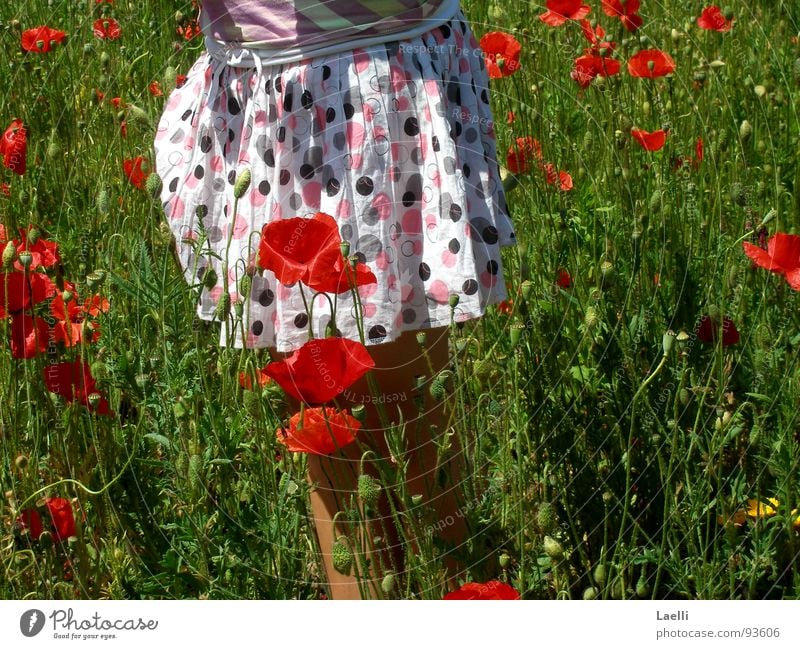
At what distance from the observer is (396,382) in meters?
1.24

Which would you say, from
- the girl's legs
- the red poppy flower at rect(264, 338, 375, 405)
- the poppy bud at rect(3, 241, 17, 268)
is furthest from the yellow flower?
the poppy bud at rect(3, 241, 17, 268)

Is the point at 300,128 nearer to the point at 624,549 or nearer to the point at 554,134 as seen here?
the point at 624,549

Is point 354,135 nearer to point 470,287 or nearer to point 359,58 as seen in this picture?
point 359,58

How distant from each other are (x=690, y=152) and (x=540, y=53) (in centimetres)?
49

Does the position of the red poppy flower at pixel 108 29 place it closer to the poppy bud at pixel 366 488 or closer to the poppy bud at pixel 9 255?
the poppy bud at pixel 9 255

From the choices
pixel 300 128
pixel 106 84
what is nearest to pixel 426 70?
pixel 300 128

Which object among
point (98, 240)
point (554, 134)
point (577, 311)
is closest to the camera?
point (577, 311)

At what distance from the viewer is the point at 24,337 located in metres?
1.20

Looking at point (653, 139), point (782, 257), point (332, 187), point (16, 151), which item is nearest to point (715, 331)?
point (782, 257)

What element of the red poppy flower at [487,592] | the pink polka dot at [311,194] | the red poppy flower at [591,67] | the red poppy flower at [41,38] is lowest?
the red poppy flower at [487,592]

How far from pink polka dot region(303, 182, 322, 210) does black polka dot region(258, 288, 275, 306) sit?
106mm

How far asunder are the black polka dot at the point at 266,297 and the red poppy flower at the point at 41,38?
0.87 m

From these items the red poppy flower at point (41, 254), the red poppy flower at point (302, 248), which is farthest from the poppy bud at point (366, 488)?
the red poppy flower at point (41, 254)

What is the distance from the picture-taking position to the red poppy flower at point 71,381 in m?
1.22
